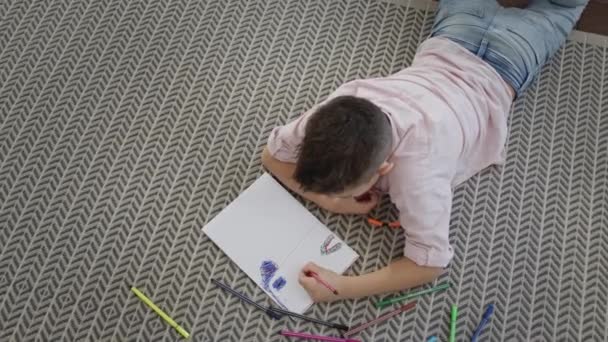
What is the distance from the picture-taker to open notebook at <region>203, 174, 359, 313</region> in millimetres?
1099

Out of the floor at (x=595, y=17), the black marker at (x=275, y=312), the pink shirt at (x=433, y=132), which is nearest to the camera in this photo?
the pink shirt at (x=433, y=132)

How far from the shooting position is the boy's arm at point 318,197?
1.10 meters

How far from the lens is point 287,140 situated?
1.08 metres

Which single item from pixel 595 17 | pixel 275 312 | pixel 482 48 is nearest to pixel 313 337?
pixel 275 312

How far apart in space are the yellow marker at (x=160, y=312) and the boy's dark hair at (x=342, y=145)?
0.39 m

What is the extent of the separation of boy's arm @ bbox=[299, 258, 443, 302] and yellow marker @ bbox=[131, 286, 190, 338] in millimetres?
227

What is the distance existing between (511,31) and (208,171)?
0.64 m

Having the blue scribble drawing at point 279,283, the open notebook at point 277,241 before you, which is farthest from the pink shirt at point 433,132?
the blue scribble drawing at point 279,283

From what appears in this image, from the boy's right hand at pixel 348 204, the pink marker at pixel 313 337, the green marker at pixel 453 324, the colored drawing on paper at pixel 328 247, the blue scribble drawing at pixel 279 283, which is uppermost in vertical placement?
the boy's right hand at pixel 348 204

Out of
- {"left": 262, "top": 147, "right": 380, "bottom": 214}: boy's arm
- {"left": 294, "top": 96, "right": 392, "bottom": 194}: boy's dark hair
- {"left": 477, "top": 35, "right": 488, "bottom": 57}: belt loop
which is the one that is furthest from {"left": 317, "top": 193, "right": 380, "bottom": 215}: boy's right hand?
{"left": 477, "top": 35, "right": 488, "bottom": 57}: belt loop

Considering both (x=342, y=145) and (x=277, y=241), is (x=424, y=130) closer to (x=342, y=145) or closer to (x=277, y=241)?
(x=342, y=145)

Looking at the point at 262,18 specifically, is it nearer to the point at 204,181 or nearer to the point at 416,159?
the point at 204,181

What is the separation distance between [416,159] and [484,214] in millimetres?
263

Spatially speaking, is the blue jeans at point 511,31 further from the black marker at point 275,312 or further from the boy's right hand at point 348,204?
the black marker at point 275,312
